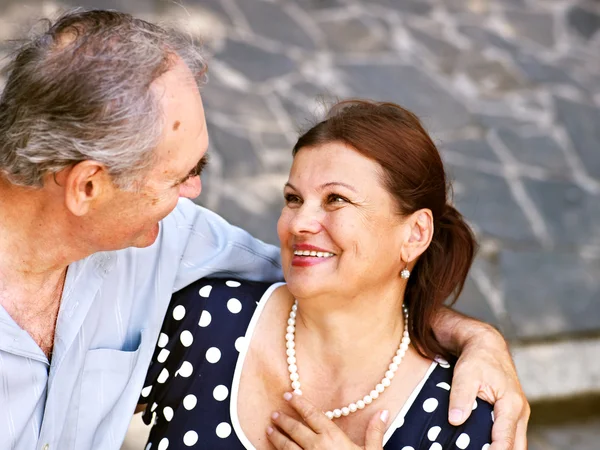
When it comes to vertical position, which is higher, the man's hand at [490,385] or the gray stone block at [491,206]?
the man's hand at [490,385]

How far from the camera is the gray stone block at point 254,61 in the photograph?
19.0 feet

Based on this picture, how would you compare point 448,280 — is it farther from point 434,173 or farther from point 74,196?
point 74,196

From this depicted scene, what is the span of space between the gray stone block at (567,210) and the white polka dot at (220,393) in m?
3.26

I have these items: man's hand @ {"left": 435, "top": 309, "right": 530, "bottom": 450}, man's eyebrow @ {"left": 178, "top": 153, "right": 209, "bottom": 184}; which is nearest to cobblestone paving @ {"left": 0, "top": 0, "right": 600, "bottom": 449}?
man's hand @ {"left": 435, "top": 309, "right": 530, "bottom": 450}

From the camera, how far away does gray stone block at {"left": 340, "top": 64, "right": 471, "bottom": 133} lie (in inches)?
228

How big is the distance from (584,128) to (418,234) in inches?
153

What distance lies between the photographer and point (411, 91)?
593cm

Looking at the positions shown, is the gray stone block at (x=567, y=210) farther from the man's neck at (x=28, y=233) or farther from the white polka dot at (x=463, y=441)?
the man's neck at (x=28, y=233)

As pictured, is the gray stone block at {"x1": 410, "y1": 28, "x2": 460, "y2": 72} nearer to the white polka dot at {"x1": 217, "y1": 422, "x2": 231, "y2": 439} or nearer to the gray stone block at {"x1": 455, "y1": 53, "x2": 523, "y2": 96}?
the gray stone block at {"x1": 455, "y1": 53, "x2": 523, "y2": 96}

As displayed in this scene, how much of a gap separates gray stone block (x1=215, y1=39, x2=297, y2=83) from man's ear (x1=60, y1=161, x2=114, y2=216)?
3.67 metres

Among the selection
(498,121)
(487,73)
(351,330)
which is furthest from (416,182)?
(487,73)

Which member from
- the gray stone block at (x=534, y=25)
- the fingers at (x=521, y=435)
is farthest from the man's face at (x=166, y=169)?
the gray stone block at (x=534, y=25)

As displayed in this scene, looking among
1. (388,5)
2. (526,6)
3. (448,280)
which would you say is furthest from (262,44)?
(448,280)

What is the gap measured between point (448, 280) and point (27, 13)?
3748 millimetres
